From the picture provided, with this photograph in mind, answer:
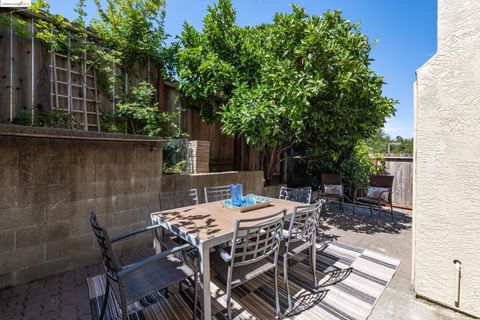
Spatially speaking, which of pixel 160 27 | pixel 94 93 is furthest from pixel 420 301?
pixel 160 27

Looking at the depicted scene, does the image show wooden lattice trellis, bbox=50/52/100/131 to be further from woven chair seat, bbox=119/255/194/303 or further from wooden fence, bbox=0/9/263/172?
woven chair seat, bbox=119/255/194/303

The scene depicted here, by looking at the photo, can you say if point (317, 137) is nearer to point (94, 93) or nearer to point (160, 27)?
point (160, 27)

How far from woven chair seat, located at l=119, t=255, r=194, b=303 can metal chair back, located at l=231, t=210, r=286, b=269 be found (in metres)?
0.50

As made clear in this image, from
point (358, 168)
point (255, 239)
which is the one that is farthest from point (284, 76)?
point (358, 168)

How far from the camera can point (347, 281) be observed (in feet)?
9.17

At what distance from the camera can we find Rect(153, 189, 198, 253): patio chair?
2.60 metres

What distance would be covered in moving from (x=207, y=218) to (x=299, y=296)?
4.51ft

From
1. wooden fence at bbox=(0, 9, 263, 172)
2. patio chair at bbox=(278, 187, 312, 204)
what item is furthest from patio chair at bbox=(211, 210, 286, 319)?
wooden fence at bbox=(0, 9, 263, 172)

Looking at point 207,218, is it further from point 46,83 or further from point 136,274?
point 46,83

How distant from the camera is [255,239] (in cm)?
215

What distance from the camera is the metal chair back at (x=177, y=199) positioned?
10.1ft

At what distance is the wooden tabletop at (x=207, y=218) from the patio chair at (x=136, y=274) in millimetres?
211

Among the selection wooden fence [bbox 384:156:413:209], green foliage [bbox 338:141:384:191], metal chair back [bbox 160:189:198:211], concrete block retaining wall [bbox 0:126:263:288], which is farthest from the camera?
green foliage [bbox 338:141:384:191]

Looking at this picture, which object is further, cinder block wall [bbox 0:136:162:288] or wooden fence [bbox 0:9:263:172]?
wooden fence [bbox 0:9:263:172]
